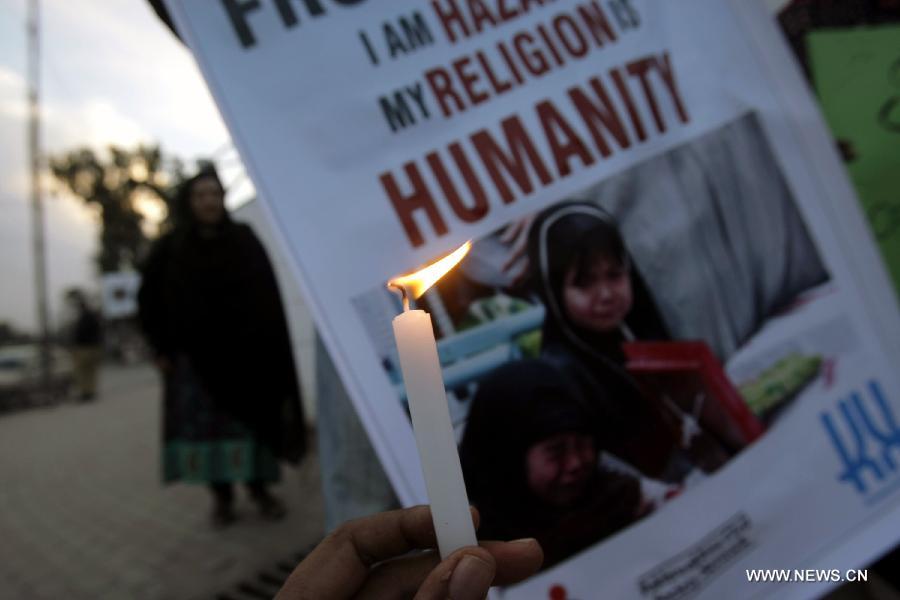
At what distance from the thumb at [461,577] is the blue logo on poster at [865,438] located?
29.7 inches

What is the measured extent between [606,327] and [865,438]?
44 cm

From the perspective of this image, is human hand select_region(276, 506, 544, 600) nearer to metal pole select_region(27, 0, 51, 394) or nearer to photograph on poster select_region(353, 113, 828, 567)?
photograph on poster select_region(353, 113, 828, 567)

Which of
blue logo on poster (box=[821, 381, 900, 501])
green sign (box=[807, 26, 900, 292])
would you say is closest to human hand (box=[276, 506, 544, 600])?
blue logo on poster (box=[821, 381, 900, 501])

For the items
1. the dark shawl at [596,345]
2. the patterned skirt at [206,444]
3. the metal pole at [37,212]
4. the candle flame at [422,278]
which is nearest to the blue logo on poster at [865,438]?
the dark shawl at [596,345]

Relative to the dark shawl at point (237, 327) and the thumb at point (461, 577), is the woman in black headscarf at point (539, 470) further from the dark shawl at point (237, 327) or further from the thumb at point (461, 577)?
the dark shawl at point (237, 327)

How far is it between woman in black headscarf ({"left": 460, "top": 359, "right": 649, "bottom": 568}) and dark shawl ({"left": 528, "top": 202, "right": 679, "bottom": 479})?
33 mm

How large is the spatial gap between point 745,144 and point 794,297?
0.86 feet

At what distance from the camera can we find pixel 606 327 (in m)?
0.79

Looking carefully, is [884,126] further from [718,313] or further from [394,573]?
[394,573]

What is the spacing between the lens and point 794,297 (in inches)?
34.6

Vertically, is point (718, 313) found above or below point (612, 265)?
below

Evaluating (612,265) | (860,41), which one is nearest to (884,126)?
(860,41)

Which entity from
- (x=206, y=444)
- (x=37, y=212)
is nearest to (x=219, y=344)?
(x=206, y=444)

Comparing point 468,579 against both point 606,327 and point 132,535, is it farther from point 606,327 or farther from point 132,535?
point 132,535
